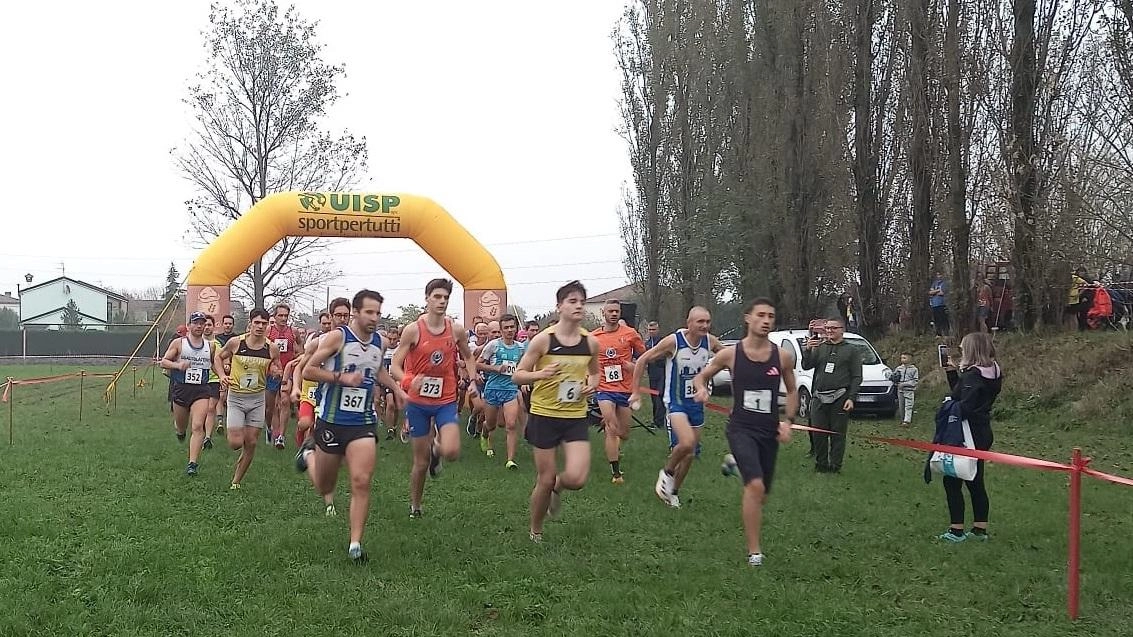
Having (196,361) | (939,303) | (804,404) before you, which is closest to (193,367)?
(196,361)

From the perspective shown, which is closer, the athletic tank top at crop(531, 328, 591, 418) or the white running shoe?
→ the athletic tank top at crop(531, 328, 591, 418)

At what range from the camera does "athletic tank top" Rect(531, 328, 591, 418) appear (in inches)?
283

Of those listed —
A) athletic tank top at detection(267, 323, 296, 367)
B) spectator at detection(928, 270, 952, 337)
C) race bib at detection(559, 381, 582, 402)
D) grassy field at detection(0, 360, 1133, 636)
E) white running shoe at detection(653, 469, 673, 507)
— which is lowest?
grassy field at detection(0, 360, 1133, 636)

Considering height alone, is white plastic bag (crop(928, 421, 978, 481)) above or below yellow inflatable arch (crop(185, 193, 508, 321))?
below

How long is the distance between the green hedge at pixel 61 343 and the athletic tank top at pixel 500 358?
4229 cm

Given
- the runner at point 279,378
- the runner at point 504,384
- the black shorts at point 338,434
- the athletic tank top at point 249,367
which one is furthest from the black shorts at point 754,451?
the runner at point 279,378

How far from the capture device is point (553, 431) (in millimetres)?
7219

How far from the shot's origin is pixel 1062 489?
398 inches

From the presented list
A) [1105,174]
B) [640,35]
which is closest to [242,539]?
[1105,174]

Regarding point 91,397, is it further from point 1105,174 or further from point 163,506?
point 1105,174

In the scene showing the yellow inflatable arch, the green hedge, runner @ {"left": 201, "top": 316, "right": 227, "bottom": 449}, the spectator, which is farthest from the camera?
the green hedge

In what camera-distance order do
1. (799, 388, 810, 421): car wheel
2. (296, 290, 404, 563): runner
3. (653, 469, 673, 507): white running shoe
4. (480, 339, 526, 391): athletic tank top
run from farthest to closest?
(799, 388, 810, 421): car wheel
(480, 339, 526, 391): athletic tank top
(653, 469, 673, 507): white running shoe
(296, 290, 404, 563): runner

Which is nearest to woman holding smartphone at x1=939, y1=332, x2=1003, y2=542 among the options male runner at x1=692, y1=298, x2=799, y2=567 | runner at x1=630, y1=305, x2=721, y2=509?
male runner at x1=692, y1=298, x2=799, y2=567

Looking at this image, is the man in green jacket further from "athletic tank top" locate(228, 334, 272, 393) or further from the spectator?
the spectator
